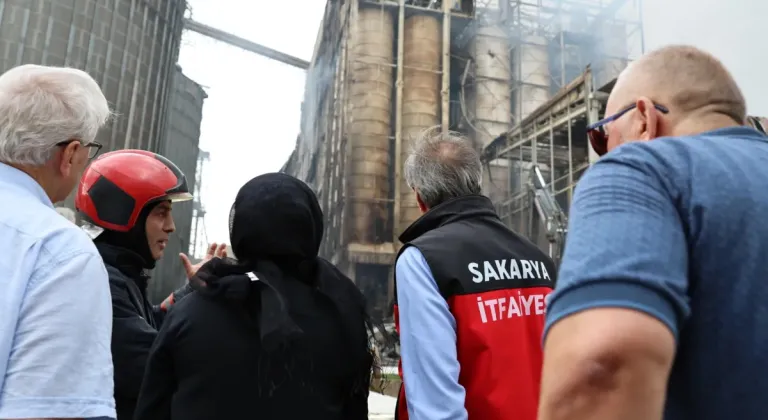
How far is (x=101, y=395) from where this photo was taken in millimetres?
1308

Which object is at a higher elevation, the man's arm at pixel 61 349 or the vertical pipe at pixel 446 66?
the vertical pipe at pixel 446 66

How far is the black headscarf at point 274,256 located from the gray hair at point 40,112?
507mm

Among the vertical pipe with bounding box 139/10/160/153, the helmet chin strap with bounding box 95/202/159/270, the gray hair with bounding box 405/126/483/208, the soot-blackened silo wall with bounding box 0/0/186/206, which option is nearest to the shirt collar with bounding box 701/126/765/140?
the gray hair with bounding box 405/126/483/208

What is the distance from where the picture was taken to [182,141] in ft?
77.3

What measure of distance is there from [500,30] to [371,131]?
25.8 feet

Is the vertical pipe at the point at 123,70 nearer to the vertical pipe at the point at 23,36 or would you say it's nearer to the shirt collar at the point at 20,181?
the vertical pipe at the point at 23,36

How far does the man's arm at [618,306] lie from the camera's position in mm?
737

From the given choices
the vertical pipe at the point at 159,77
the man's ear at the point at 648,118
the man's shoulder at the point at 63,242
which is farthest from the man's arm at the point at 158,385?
the vertical pipe at the point at 159,77

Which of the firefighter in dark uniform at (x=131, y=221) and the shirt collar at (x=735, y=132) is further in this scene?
the firefighter in dark uniform at (x=131, y=221)

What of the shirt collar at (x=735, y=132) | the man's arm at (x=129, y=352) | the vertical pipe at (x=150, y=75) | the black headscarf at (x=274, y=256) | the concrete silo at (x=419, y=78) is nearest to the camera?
the shirt collar at (x=735, y=132)

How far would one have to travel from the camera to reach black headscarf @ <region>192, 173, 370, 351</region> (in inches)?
65.1

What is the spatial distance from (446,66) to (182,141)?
11.5m

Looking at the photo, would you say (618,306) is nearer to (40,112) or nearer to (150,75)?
(40,112)

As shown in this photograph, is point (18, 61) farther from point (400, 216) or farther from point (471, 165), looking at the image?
point (471, 165)
